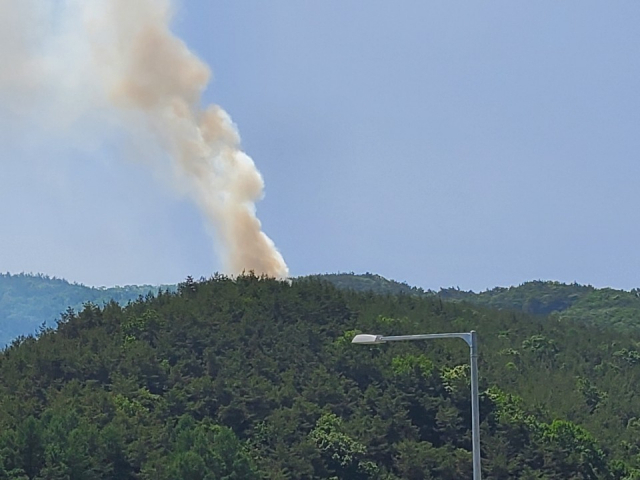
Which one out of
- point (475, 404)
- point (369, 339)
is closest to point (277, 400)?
point (475, 404)

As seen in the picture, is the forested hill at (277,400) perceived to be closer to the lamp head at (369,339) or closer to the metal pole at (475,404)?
the metal pole at (475,404)

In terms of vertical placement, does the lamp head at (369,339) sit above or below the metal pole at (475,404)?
above

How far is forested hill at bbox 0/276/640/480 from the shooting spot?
85.4 meters

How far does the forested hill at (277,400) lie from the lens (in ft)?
280

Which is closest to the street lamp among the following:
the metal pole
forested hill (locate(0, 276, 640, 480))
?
the metal pole

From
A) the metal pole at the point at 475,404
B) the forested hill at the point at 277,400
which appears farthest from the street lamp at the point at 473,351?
the forested hill at the point at 277,400

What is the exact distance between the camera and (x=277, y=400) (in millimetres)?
100250

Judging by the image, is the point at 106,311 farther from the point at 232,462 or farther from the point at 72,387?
the point at 232,462

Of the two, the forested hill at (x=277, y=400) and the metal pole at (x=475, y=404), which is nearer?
the metal pole at (x=475, y=404)

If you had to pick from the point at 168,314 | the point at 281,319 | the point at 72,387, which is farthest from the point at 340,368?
the point at 72,387

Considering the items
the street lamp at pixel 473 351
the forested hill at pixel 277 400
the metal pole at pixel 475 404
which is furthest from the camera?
the forested hill at pixel 277 400

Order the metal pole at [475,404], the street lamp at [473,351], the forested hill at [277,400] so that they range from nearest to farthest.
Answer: the street lamp at [473,351] < the metal pole at [475,404] < the forested hill at [277,400]

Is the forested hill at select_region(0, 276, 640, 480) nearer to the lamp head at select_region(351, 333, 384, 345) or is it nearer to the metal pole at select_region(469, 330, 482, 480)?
the metal pole at select_region(469, 330, 482, 480)

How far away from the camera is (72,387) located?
322 feet
